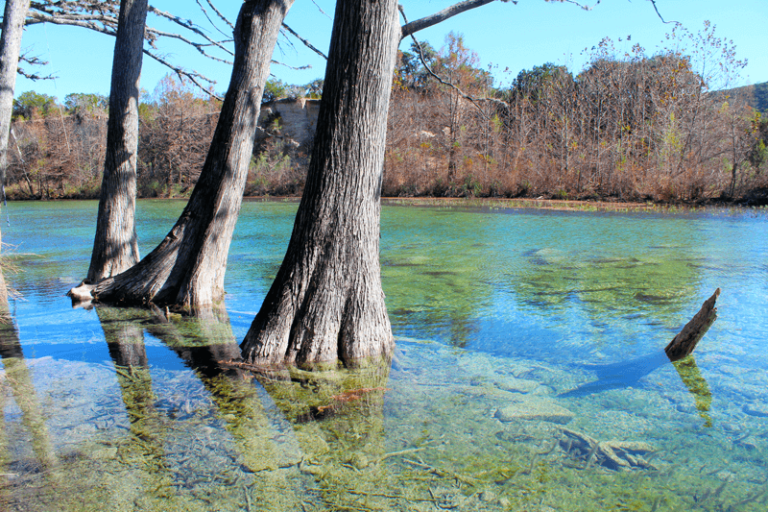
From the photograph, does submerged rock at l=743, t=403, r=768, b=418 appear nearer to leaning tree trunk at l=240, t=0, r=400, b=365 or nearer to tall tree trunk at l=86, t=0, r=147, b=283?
leaning tree trunk at l=240, t=0, r=400, b=365

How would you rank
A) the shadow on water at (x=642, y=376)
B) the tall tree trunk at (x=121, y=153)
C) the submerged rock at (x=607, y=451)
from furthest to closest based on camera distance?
the tall tree trunk at (x=121, y=153)
the shadow on water at (x=642, y=376)
the submerged rock at (x=607, y=451)

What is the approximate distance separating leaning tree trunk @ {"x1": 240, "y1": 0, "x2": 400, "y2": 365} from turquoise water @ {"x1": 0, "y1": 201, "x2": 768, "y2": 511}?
290mm

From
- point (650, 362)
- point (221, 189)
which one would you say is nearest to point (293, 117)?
point (221, 189)

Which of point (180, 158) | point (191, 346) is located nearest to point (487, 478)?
point (191, 346)

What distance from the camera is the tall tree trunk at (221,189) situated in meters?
5.36

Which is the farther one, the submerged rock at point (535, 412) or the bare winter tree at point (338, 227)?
the bare winter tree at point (338, 227)

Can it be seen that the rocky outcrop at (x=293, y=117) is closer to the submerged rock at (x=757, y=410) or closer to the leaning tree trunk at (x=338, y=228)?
the leaning tree trunk at (x=338, y=228)

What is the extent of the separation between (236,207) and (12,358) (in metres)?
2.40

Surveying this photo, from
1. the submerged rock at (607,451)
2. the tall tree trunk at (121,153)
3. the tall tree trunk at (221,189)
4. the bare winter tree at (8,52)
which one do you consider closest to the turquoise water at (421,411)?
the submerged rock at (607,451)

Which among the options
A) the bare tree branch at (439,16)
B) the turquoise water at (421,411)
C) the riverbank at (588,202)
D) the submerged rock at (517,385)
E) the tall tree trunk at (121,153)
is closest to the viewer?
the turquoise water at (421,411)

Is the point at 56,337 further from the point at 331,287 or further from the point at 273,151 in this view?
the point at 273,151

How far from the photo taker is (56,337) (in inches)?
187

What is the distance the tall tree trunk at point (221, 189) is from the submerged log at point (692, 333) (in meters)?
4.14

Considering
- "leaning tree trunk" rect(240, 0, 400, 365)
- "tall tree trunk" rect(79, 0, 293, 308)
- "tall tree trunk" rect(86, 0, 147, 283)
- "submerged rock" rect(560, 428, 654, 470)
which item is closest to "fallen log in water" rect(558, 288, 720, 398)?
"submerged rock" rect(560, 428, 654, 470)
